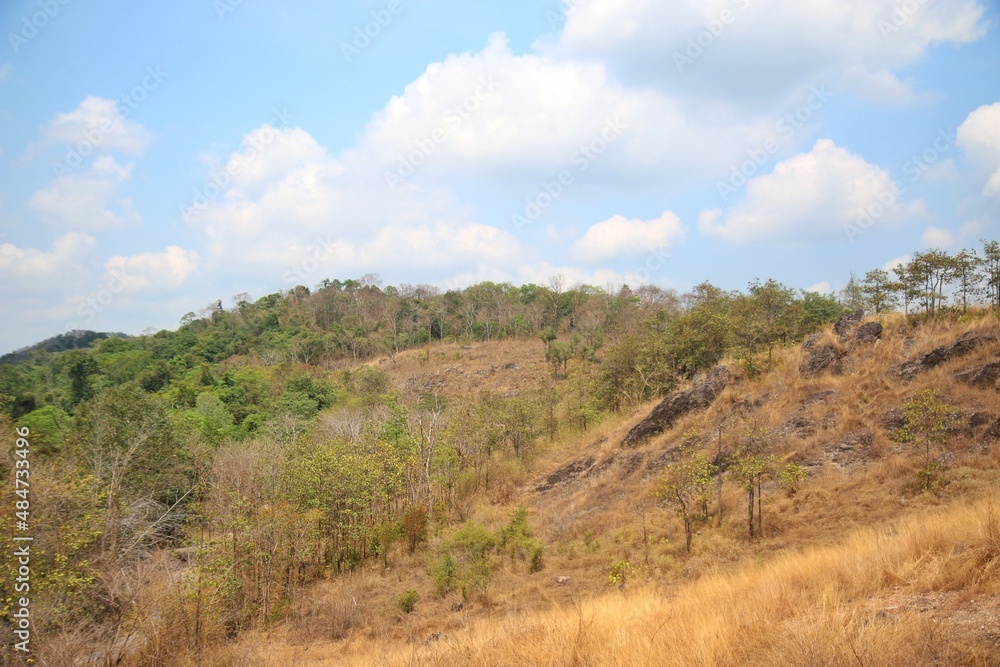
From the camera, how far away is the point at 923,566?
567 cm

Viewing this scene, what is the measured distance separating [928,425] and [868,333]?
286 inches

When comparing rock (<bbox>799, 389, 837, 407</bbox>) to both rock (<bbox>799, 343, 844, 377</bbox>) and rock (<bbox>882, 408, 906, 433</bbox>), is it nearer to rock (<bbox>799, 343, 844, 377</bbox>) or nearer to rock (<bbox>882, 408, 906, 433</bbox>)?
rock (<bbox>799, 343, 844, 377</bbox>)

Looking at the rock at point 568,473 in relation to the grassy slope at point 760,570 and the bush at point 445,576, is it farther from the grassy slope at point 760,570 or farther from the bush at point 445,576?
the bush at point 445,576

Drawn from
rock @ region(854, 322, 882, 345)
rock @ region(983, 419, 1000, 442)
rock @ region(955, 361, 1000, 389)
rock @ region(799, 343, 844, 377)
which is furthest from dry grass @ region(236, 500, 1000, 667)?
rock @ region(854, 322, 882, 345)

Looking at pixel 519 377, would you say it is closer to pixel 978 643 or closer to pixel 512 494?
pixel 512 494

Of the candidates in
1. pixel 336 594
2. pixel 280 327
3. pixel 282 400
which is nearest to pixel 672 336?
pixel 336 594

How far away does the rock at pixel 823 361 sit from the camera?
17531mm

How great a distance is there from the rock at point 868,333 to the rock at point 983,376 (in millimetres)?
3641

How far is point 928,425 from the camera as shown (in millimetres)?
11641

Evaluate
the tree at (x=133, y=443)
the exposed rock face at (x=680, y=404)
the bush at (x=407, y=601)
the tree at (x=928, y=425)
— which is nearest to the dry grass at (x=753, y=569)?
the bush at (x=407, y=601)

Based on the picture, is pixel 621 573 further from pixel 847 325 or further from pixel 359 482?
pixel 847 325

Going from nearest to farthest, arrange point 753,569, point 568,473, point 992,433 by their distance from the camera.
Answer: point 753,569, point 992,433, point 568,473

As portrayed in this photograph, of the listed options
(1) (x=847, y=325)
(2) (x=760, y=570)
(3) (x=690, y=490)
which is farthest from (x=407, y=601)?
(1) (x=847, y=325)

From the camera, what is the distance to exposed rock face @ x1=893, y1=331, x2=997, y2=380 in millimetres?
14680
